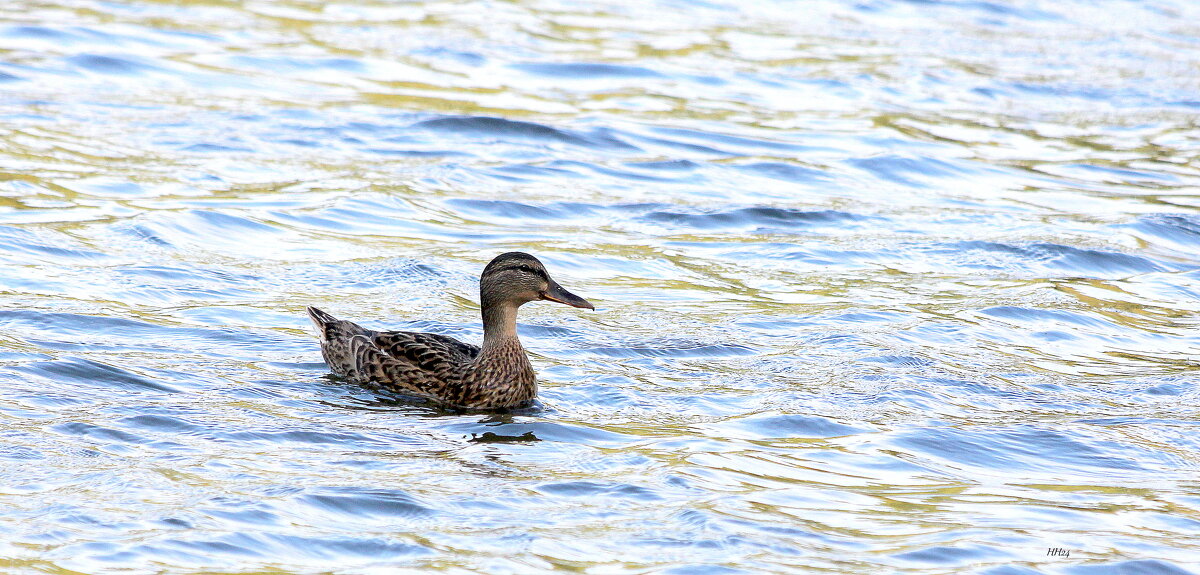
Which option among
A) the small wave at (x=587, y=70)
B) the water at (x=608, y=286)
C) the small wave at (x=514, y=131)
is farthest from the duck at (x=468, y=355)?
the small wave at (x=587, y=70)

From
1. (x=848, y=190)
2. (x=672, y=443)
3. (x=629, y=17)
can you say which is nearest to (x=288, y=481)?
(x=672, y=443)

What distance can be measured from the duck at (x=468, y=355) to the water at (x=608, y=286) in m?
0.22

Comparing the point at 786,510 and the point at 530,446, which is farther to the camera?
the point at 530,446

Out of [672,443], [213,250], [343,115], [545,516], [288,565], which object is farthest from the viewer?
[343,115]

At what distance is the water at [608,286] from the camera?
279 inches

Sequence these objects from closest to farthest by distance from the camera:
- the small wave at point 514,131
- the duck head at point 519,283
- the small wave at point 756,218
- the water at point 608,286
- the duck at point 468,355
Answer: the water at point 608,286
the duck at point 468,355
the duck head at point 519,283
the small wave at point 756,218
the small wave at point 514,131

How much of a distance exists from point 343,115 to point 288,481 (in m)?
10.4

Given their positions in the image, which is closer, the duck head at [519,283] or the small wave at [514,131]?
the duck head at [519,283]

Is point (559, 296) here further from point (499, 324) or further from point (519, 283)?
point (499, 324)

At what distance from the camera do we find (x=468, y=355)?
31.3 ft

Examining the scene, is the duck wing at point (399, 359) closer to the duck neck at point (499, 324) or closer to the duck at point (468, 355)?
the duck at point (468, 355)

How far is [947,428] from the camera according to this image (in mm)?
8766

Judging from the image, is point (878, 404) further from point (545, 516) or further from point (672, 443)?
point (545, 516)

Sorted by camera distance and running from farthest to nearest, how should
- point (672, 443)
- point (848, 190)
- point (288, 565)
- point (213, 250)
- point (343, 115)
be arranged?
1. point (343, 115)
2. point (848, 190)
3. point (213, 250)
4. point (672, 443)
5. point (288, 565)
